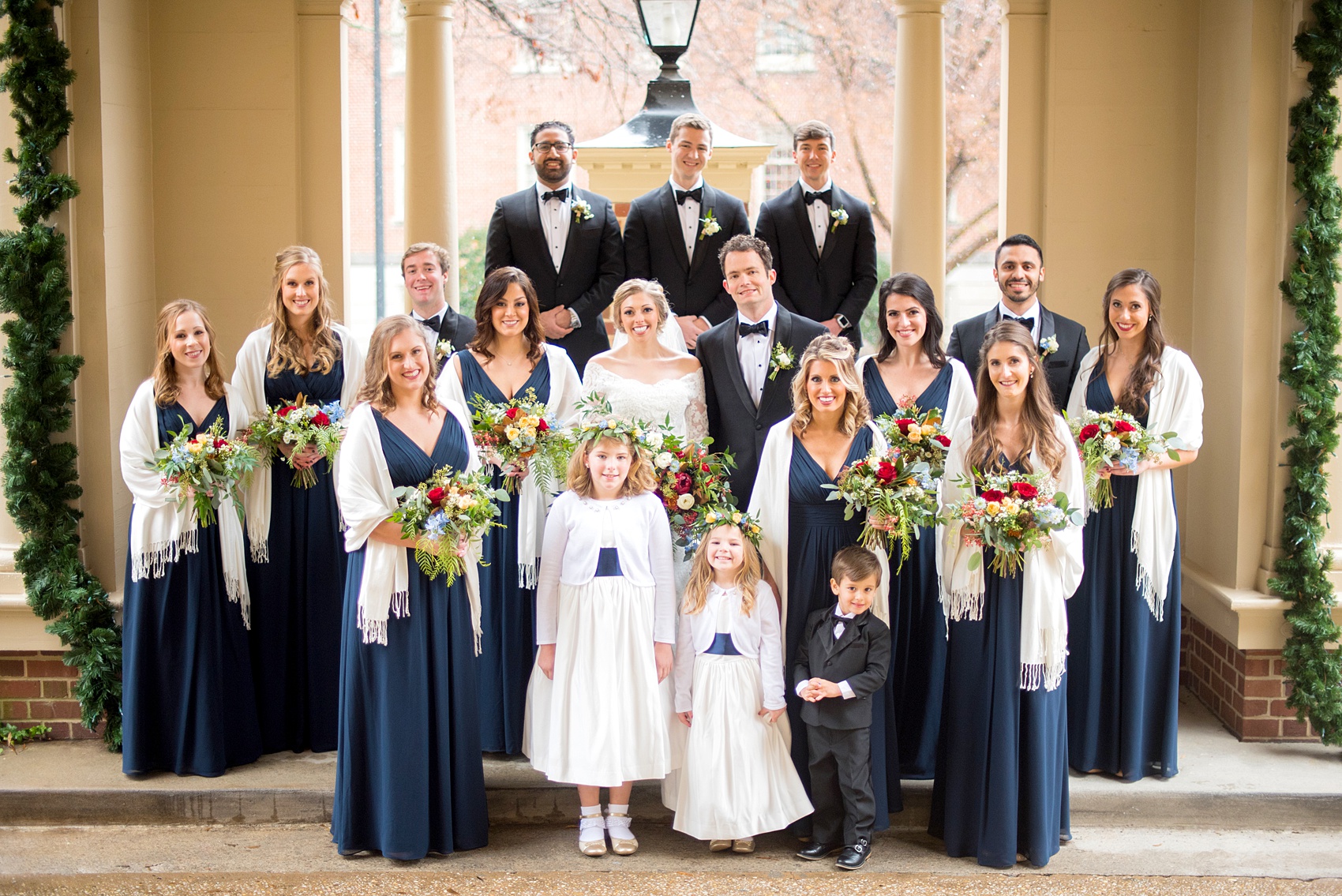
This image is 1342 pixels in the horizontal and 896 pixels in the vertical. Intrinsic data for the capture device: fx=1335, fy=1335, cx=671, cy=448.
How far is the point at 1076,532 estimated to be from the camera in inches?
210

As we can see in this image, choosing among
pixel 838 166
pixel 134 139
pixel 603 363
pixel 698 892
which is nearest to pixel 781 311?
pixel 603 363

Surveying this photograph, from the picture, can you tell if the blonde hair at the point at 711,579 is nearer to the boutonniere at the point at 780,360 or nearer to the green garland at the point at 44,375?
the boutonniere at the point at 780,360

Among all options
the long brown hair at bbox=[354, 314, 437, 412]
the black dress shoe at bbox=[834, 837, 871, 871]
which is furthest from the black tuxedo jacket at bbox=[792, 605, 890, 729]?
the long brown hair at bbox=[354, 314, 437, 412]

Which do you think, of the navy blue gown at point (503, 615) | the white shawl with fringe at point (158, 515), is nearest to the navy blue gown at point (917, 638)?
→ the navy blue gown at point (503, 615)

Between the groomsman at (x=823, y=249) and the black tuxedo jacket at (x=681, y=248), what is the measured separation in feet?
0.72

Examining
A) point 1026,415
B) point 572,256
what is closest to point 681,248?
point 572,256

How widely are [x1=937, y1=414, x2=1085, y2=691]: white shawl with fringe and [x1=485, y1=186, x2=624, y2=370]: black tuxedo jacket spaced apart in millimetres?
2466

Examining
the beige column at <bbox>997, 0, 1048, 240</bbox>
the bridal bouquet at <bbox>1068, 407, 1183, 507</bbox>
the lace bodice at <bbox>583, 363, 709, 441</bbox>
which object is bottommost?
the bridal bouquet at <bbox>1068, 407, 1183, 507</bbox>

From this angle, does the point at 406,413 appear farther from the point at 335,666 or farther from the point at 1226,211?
the point at 1226,211

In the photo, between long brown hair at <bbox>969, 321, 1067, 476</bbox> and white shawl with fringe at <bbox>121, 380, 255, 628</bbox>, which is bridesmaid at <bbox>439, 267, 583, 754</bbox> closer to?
white shawl with fringe at <bbox>121, 380, 255, 628</bbox>

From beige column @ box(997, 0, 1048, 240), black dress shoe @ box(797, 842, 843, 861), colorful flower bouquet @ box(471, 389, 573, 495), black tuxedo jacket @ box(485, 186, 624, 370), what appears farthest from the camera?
beige column @ box(997, 0, 1048, 240)

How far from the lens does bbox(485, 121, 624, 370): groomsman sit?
7.01 metres

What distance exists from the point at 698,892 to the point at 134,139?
4.74 m

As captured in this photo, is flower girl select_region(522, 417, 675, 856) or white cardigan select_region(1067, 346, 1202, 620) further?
white cardigan select_region(1067, 346, 1202, 620)
